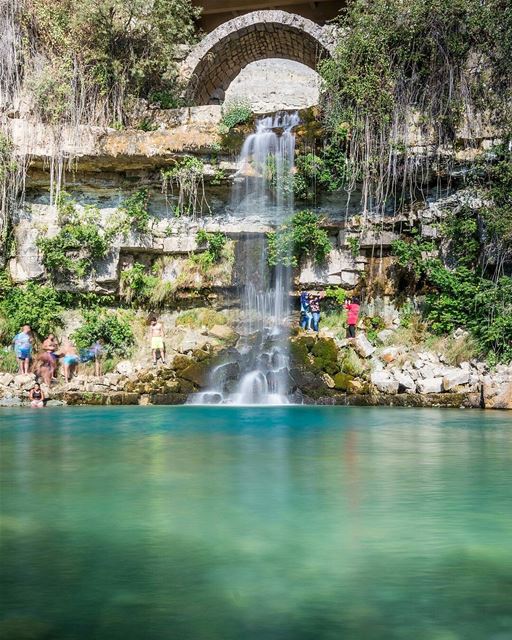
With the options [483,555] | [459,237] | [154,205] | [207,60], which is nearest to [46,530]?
[483,555]

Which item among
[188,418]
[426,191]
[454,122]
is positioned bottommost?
[188,418]

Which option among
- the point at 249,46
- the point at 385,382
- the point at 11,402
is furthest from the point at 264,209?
the point at 11,402

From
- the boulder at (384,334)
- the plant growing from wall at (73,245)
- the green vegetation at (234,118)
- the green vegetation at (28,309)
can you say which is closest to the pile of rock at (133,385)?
the green vegetation at (28,309)

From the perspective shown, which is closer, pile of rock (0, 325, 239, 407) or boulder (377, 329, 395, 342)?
pile of rock (0, 325, 239, 407)

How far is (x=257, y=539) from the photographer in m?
5.12

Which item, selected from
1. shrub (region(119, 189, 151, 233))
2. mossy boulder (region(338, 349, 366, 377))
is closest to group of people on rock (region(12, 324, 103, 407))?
shrub (region(119, 189, 151, 233))

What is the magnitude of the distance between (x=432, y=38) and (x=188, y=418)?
1113 cm

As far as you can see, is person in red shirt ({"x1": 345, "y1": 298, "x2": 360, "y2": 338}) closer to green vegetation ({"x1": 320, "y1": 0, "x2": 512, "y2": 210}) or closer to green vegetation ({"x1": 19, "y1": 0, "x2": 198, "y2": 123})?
green vegetation ({"x1": 320, "y1": 0, "x2": 512, "y2": 210})

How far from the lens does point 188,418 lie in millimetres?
12750

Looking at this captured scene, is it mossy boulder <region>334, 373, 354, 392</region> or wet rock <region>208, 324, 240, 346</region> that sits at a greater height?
wet rock <region>208, 324, 240, 346</region>

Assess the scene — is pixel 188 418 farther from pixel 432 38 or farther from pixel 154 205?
pixel 432 38

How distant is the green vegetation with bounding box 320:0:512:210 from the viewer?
1800 centimetres

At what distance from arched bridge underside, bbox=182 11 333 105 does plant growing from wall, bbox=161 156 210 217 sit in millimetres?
3389

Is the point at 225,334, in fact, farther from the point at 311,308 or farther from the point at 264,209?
the point at 264,209
